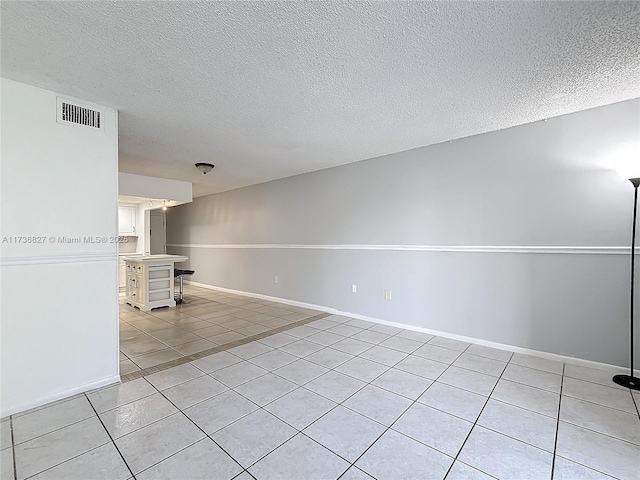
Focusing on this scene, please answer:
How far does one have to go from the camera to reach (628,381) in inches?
96.7

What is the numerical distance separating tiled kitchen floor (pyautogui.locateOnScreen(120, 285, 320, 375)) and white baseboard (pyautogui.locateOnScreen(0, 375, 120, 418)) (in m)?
0.21

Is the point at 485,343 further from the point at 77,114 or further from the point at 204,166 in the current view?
the point at 77,114

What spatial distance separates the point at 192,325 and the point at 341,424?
2968 millimetres

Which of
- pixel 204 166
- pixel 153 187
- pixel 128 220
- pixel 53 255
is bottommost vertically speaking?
pixel 53 255

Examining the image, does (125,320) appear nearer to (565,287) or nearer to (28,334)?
(28,334)

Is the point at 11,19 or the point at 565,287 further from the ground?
the point at 11,19

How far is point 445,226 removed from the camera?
3.69 metres

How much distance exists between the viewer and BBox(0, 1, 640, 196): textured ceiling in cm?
157

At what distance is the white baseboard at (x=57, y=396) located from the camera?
2.05m

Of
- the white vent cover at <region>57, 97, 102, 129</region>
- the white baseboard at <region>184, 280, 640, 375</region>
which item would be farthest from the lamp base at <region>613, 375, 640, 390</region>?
the white vent cover at <region>57, 97, 102, 129</region>

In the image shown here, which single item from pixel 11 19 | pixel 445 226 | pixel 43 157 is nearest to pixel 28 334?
pixel 43 157

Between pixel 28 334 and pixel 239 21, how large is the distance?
2532 millimetres

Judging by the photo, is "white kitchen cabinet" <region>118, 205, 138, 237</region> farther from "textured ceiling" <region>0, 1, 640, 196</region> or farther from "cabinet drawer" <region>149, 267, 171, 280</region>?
"textured ceiling" <region>0, 1, 640, 196</region>

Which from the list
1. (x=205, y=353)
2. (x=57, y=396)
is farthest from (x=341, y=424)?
(x=57, y=396)
